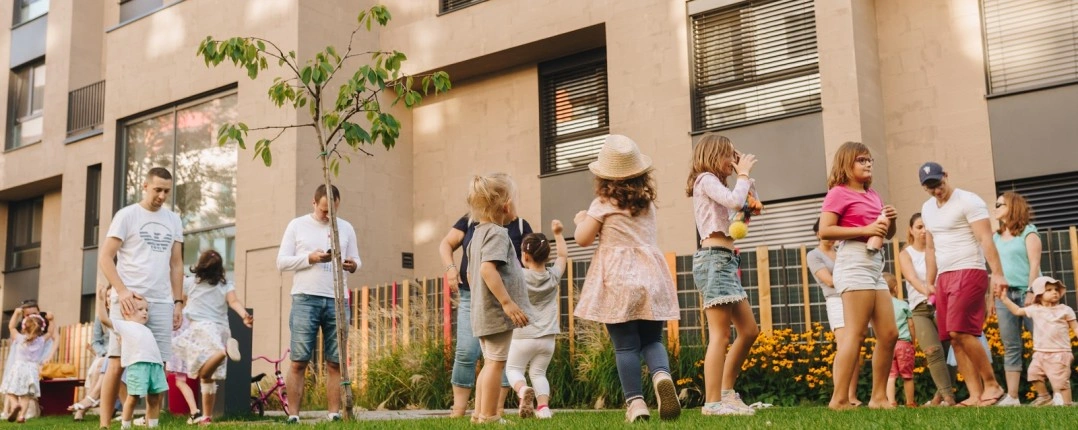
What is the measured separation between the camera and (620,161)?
6.32m

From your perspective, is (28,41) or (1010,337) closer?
(1010,337)

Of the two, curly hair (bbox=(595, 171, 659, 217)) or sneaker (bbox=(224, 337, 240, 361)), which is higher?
curly hair (bbox=(595, 171, 659, 217))

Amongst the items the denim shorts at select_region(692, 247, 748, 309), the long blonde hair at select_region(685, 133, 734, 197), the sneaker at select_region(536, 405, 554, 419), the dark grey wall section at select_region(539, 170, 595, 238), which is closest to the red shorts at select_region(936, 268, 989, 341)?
the denim shorts at select_region(692, 247, 748, 309)

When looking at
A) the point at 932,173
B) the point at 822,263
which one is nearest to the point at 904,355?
the point at 822,263

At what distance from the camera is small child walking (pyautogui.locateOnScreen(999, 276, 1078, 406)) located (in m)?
8.88

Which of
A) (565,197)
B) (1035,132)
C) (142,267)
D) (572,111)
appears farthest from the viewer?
(572,111)

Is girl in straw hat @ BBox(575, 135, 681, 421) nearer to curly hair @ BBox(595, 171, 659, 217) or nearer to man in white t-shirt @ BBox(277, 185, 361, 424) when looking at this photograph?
curly hair @ BBox(595, 171, 659, 217)

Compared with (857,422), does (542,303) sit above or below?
above

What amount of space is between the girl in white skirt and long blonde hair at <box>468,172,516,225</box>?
13.7 feet

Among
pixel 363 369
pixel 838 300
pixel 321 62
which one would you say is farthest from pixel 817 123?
pixel 321 62

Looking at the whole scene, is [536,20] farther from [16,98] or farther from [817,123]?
[16,98]

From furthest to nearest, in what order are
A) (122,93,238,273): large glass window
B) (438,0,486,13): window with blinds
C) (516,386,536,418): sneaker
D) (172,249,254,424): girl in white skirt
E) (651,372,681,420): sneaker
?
(122,93,238,273): large glass window → (438,0,486,13): window with blinds → (172,249,254,424): girl in white skirt → (516,386,536,418): sneaker → (651,372,681,420): sneaker

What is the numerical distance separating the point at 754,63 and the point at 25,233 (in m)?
20.0

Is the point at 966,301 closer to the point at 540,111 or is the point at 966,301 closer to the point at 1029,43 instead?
the point at 1029,43
